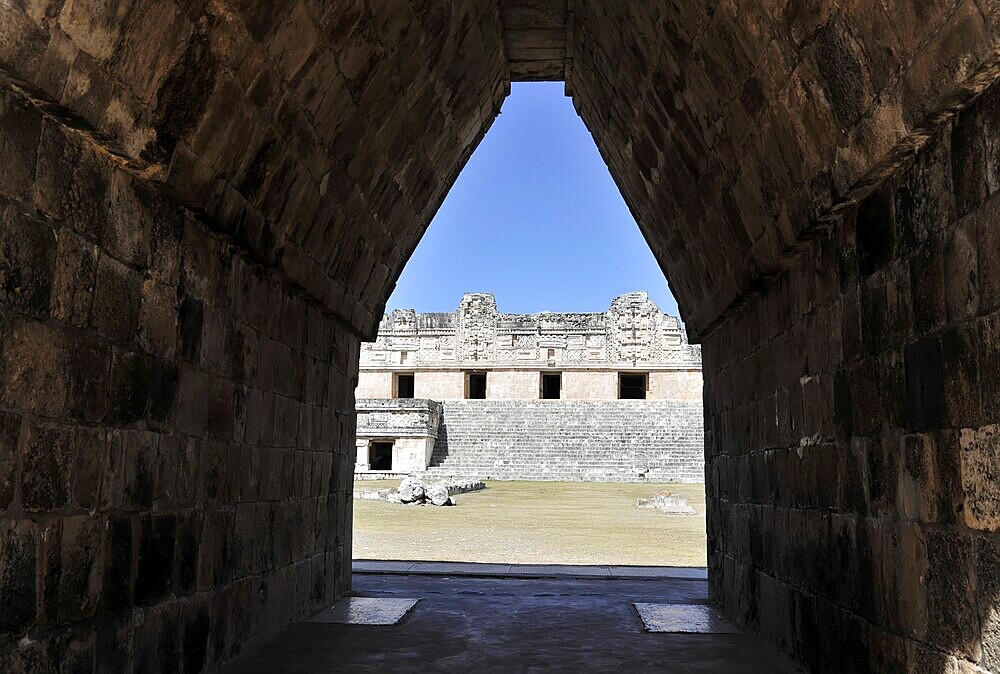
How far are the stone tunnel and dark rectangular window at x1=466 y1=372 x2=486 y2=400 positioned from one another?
101 ft

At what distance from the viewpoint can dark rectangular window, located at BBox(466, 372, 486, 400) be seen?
3756 cm

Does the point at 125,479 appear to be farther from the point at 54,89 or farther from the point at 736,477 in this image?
the point at 736,477

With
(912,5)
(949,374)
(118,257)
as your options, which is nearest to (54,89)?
(118,257)

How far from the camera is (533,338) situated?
36938 millimetres

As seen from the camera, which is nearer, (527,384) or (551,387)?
(527,384)

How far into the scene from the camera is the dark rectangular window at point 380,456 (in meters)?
31.8

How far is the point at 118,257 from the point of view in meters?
3.57

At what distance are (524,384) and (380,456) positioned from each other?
24.1 ft

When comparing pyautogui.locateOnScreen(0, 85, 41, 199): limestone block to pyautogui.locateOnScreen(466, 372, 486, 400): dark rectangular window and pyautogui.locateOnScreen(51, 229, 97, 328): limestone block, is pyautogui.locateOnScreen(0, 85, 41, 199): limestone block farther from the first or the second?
pyautogui.locateOnScreen(466, 372, 486, 400): dark rectangular window

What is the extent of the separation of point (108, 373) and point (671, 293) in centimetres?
543

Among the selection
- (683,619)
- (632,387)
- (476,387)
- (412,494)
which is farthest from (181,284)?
(632,387)

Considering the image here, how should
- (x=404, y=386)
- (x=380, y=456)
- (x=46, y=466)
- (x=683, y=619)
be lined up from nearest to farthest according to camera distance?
(x=46, y=466), (x=683, y=619), (x=380, y=456), (x=404, y=386)

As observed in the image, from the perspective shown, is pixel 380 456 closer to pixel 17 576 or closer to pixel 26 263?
pixel 17 576

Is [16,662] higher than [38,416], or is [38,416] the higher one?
[38,416]
